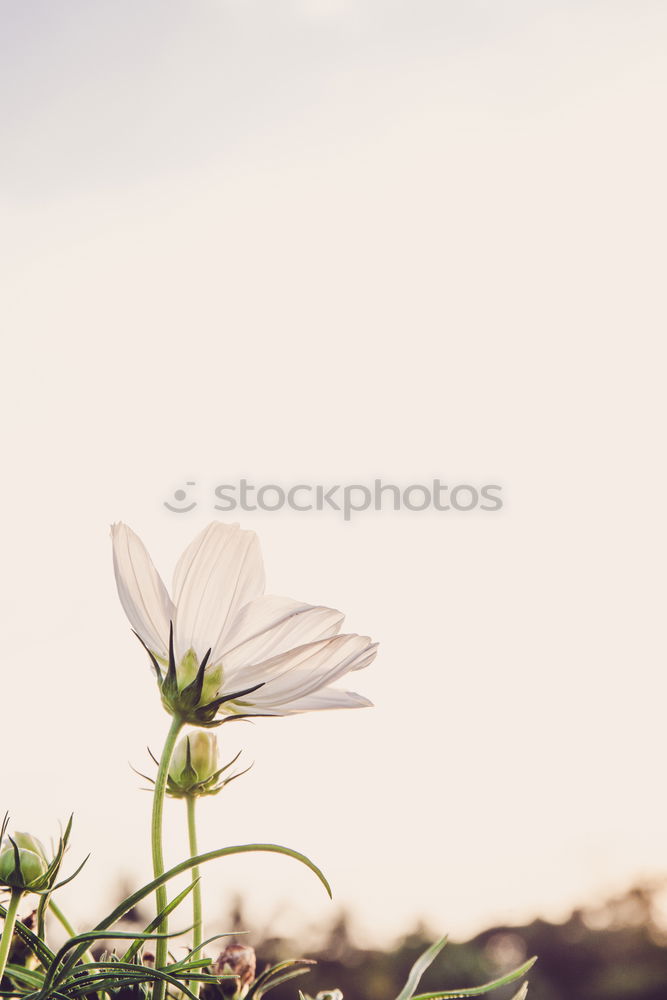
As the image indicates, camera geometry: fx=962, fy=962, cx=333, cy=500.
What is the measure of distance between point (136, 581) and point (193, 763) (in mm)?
114

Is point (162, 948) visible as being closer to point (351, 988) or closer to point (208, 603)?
point (208, 603)

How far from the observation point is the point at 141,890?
312 mm

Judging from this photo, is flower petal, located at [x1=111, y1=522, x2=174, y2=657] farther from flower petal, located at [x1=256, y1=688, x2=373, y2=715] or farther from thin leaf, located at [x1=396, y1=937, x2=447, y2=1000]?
thin leaf, located at [x1=396, y1=937, x2=447, y2=1000]

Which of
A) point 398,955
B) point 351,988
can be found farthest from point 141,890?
point 398,955

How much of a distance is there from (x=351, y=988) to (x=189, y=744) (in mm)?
1358

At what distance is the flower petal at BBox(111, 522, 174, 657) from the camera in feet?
1.33

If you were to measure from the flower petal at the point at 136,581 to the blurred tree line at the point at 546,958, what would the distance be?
128 centimetres

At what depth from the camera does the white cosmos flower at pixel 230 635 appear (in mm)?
404

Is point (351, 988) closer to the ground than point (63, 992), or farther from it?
closer to the ground

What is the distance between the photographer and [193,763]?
47 cm

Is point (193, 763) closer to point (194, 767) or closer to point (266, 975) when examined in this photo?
point (194, 767)

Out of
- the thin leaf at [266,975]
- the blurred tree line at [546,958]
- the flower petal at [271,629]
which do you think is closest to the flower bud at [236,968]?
the thin leaf at [266,975]

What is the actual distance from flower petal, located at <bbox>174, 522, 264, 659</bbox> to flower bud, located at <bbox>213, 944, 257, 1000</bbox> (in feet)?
0.40

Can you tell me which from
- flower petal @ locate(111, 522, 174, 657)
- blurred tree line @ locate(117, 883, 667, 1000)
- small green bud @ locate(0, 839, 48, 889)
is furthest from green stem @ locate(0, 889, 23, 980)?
blurred tree line @ locate(117, 883, 667, 1000)
